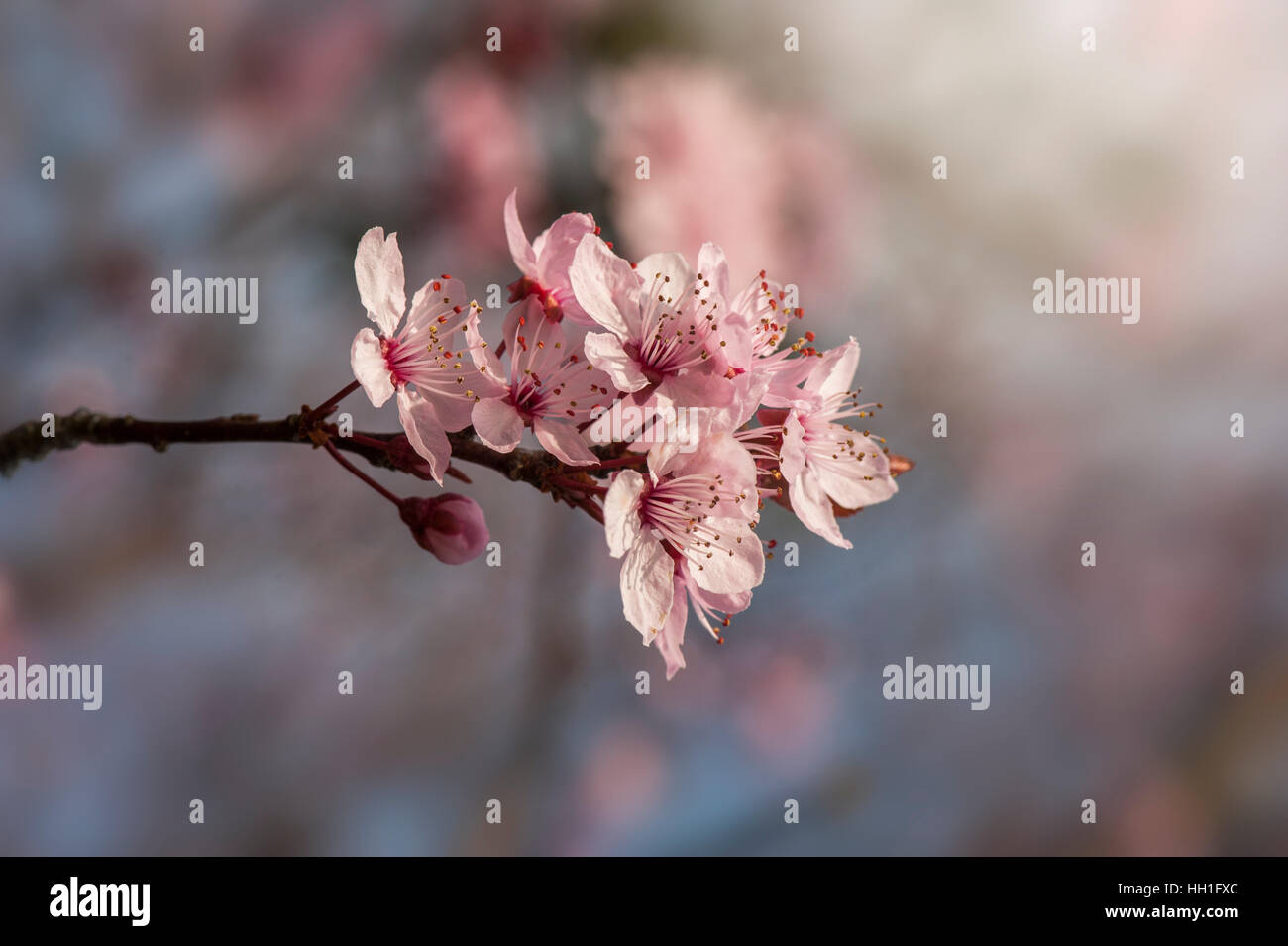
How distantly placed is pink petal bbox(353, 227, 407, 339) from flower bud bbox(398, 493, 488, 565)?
0.13 meters

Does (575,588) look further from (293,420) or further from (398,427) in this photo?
(293,420)

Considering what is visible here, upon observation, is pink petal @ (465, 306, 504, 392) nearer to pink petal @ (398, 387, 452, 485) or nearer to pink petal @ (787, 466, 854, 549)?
pink petal @ (398, 387, 452, 485)

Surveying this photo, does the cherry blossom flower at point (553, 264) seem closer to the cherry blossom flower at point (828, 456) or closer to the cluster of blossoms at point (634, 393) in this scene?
the cluster of blossoms at point (634, 393)

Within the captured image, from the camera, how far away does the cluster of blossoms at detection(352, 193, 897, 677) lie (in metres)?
0.62

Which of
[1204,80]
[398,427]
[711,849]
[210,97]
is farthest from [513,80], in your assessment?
[711,849]

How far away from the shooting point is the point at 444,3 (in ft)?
4.55

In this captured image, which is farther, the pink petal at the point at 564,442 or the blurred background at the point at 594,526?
the blurred background at the point at 594,526

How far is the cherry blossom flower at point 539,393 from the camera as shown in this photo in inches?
24.3

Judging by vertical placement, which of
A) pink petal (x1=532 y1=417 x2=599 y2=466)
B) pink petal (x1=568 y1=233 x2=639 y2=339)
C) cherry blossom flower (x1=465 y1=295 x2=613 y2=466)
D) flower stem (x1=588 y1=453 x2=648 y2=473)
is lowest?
flower stem (x1=588 y1=453 x2=648 y2=473)

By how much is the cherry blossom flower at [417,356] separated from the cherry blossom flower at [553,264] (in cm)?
5

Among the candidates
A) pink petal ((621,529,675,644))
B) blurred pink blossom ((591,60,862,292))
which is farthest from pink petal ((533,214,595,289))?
blurred pink blossom ((591,60,862,292))

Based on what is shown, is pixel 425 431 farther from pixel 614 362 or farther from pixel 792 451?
pixel 792 451

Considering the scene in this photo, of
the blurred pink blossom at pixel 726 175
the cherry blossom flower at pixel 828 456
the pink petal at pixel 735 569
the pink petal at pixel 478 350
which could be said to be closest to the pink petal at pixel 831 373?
the cherry blossom flower at pixel 828 456
